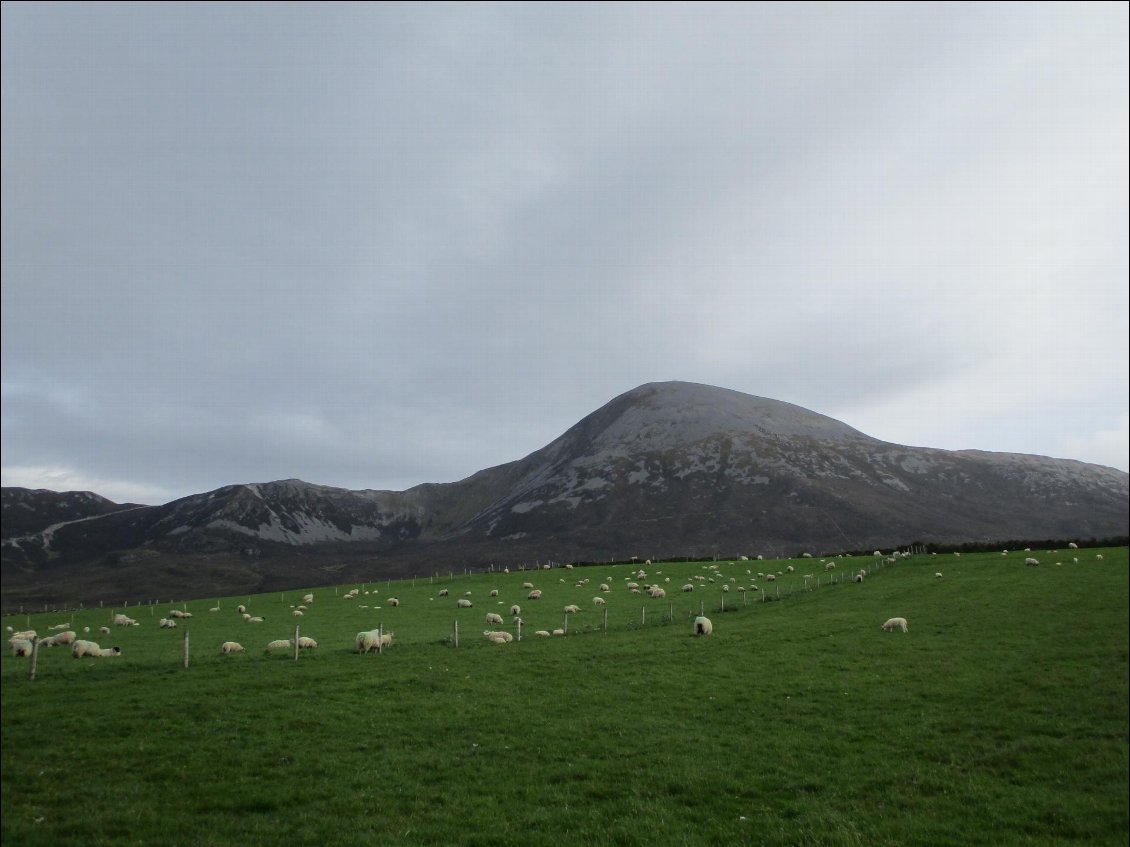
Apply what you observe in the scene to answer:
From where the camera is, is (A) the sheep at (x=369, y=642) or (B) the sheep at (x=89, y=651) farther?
(B) the sheep at (x=89, y=651)

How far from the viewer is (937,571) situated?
195ft

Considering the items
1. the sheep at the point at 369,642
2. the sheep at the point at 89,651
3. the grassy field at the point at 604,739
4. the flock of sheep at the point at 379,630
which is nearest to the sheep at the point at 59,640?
the flock of sheep at the point at 379,630

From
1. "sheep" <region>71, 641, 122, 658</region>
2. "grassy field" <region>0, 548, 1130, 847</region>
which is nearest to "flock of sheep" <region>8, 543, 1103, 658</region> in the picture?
"sheep" <region>71, 641, 122, 658</region>

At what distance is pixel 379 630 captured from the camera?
3431cm

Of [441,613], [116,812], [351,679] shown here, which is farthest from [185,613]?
[116,812]

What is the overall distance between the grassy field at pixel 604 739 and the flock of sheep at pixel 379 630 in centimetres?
104

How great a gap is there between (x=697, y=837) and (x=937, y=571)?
5749 cm

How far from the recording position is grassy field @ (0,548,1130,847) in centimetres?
1309

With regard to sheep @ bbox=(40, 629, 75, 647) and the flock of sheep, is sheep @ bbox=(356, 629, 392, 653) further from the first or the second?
sheep @ bbox=(40, 629, 75, 647)

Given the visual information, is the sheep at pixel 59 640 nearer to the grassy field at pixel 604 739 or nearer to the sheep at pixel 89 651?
the grassy field at pixel 604 739

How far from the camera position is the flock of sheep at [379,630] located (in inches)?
1383

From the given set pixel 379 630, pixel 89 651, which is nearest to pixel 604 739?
pixel 379 630

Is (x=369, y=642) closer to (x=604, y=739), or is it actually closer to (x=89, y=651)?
(x=89, y=651)

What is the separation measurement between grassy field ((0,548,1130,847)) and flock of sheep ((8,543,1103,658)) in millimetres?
1041
